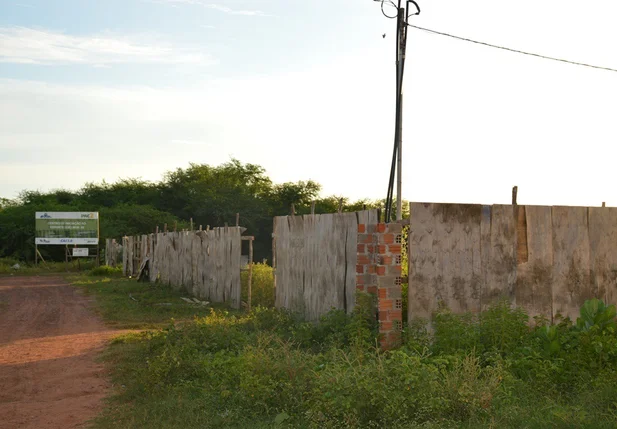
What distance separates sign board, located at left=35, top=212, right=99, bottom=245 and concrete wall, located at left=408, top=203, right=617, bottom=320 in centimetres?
3635

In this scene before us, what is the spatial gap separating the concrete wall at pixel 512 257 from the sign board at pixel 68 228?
3635 cm

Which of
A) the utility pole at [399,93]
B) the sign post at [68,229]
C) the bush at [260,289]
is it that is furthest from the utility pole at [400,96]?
the sign post at [68,229]

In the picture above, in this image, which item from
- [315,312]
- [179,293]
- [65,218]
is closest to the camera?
[315,312]

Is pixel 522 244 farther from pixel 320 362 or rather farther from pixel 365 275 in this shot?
pixel 320 362

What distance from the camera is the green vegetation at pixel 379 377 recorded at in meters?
6.34

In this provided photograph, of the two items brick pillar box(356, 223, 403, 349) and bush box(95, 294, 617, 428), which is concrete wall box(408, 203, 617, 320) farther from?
bush box(95, 294, 617, 428)

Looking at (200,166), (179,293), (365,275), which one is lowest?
(179,293)

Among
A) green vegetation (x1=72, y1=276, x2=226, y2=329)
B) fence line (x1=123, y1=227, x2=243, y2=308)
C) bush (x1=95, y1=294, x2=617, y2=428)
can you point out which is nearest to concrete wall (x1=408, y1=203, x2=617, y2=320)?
bush (x1=95, y1=294, x2=617, y2=428)

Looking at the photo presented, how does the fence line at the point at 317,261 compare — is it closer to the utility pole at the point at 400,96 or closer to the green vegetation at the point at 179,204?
the utility pole at the point at 400,96

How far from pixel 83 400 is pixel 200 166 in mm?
55984

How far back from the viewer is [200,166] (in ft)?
208

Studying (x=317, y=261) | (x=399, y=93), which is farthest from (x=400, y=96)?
(x=317, y=261)

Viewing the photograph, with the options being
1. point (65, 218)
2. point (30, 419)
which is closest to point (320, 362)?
point (30, 419)

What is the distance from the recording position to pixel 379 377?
6.56 m
